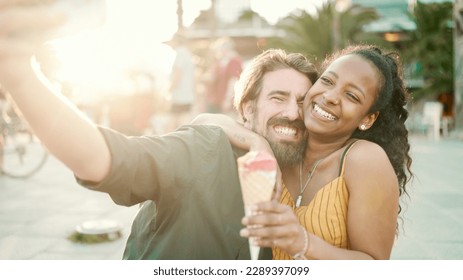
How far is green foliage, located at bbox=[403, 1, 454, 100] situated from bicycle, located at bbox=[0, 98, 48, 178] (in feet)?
36.0

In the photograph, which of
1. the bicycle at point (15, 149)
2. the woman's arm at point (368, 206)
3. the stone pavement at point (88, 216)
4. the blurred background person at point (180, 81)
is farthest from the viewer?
the blurred background person at point (180, 81)

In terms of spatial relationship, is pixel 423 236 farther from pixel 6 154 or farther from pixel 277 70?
pixel 6 154

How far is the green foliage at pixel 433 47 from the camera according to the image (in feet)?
46.8

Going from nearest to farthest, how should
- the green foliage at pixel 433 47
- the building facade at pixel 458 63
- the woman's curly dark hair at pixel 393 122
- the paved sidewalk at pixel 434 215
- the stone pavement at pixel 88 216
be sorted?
the woman's curly dark hair at pixel 393 122 < the paved sidewalk at pixel 434 215 < the stone pavement at pixel 88 216 < the building facade at pixel 458 63 < the green foliage at pixel 433 47

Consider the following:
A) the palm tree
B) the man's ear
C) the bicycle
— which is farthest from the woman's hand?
the palm tree

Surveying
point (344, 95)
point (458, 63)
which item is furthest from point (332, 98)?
point (458, 63)

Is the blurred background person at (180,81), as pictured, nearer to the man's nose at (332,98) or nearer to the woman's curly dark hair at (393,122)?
the woman's curly dark hair at (393,122)

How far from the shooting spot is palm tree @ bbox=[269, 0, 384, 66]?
15.8 metres

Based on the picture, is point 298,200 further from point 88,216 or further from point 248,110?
point 88,216

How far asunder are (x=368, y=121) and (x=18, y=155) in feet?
18.9

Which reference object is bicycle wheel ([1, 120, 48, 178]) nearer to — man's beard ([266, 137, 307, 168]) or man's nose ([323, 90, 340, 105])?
man's beard ([266, 137, 307, 168])

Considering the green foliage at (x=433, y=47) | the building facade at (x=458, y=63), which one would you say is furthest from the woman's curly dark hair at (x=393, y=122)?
the green foliage at (x=433, y=47)

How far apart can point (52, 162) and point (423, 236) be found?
18.2 feet

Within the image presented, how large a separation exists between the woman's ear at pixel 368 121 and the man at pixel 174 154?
0.79 feet
